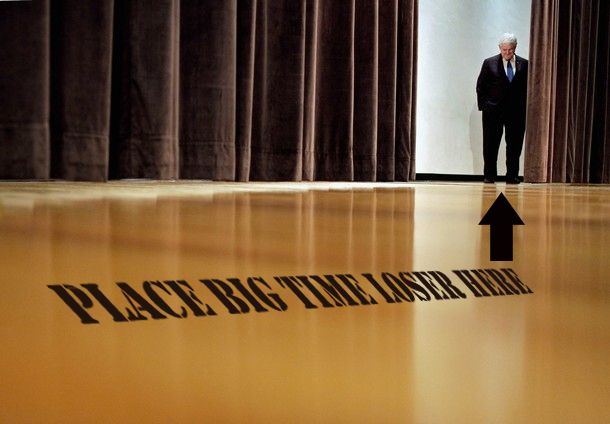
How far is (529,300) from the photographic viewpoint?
23cm

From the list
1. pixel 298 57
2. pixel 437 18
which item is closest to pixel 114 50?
pixel 298 57

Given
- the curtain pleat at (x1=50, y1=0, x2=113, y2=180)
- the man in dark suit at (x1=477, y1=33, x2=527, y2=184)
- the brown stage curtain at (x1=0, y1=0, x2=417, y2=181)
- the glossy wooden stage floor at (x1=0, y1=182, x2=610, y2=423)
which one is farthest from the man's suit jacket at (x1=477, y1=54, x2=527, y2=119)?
the glossy wooden stage floor at (x1=0, y1=182, x2=610, y2=423)

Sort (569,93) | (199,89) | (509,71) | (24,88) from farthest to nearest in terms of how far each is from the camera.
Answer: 1. (569,93)
2. (509,71)
3. (199,89)
4. (24,88)

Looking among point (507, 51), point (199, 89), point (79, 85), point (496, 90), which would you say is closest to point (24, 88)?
point (79, 85)

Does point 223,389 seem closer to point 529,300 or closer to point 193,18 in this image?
point 529,300

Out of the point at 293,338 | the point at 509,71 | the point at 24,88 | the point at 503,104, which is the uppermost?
the point at 509,71

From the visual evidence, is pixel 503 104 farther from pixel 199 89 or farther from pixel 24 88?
pixel 24 88

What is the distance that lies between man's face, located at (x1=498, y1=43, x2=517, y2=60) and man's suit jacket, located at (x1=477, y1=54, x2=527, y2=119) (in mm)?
65

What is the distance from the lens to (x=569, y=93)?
3.61 meters

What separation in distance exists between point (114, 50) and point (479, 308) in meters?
1.70

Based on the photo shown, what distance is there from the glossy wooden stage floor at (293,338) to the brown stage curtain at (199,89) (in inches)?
51.8

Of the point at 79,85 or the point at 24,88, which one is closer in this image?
the point at 24,88

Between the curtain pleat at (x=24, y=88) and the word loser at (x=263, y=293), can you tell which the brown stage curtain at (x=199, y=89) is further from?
the word loser at (x=263, y=293)

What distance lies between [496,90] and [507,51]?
221 millimetres
